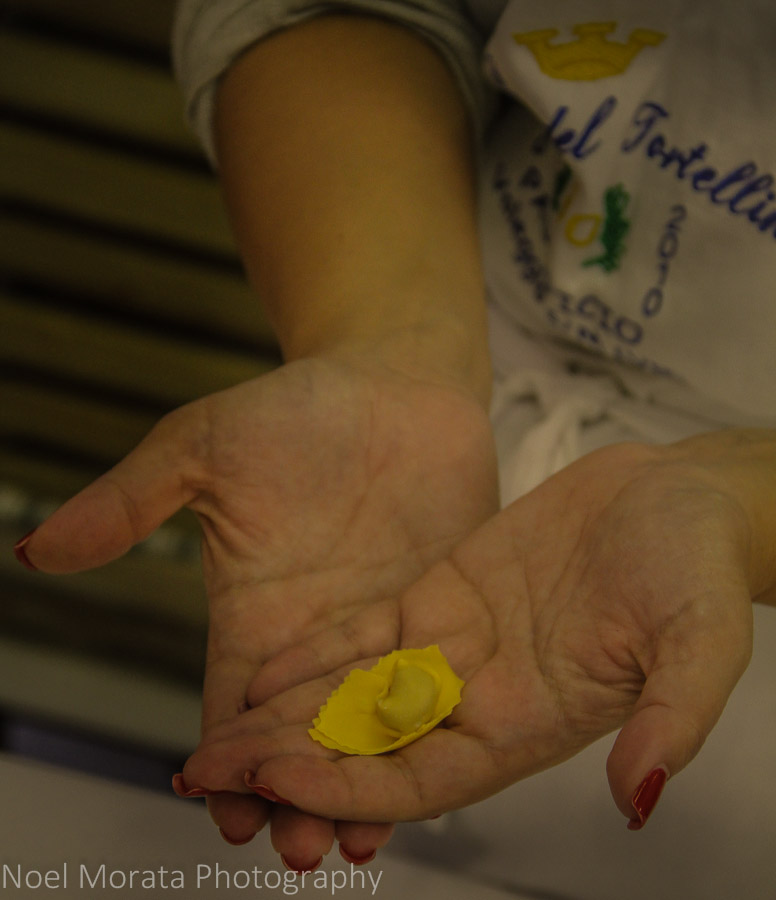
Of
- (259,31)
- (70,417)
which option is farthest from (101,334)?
(259,31)

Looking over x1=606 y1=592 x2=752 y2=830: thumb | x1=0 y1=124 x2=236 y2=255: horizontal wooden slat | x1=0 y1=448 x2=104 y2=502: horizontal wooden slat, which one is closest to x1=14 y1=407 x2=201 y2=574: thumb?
x1=606 y1=592 x2=752 y2=830: thumb

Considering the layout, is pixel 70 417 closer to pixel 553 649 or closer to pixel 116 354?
pixel 116 354

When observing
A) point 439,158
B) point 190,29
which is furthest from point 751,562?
point 190,29

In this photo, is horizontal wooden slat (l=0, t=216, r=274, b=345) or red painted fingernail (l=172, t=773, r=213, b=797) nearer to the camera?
red painted fingernail (l=172, t=773, r=213, b=797)

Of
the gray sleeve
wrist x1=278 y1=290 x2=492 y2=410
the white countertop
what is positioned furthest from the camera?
the gray sleeve

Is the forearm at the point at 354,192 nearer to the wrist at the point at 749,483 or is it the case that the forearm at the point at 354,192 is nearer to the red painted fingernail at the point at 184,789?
the wrist at the point at 749,483

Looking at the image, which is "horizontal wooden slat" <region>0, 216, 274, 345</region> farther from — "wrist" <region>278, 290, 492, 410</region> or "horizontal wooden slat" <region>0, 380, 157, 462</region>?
"wrist" <region>278, 290, 492, 410</region>
